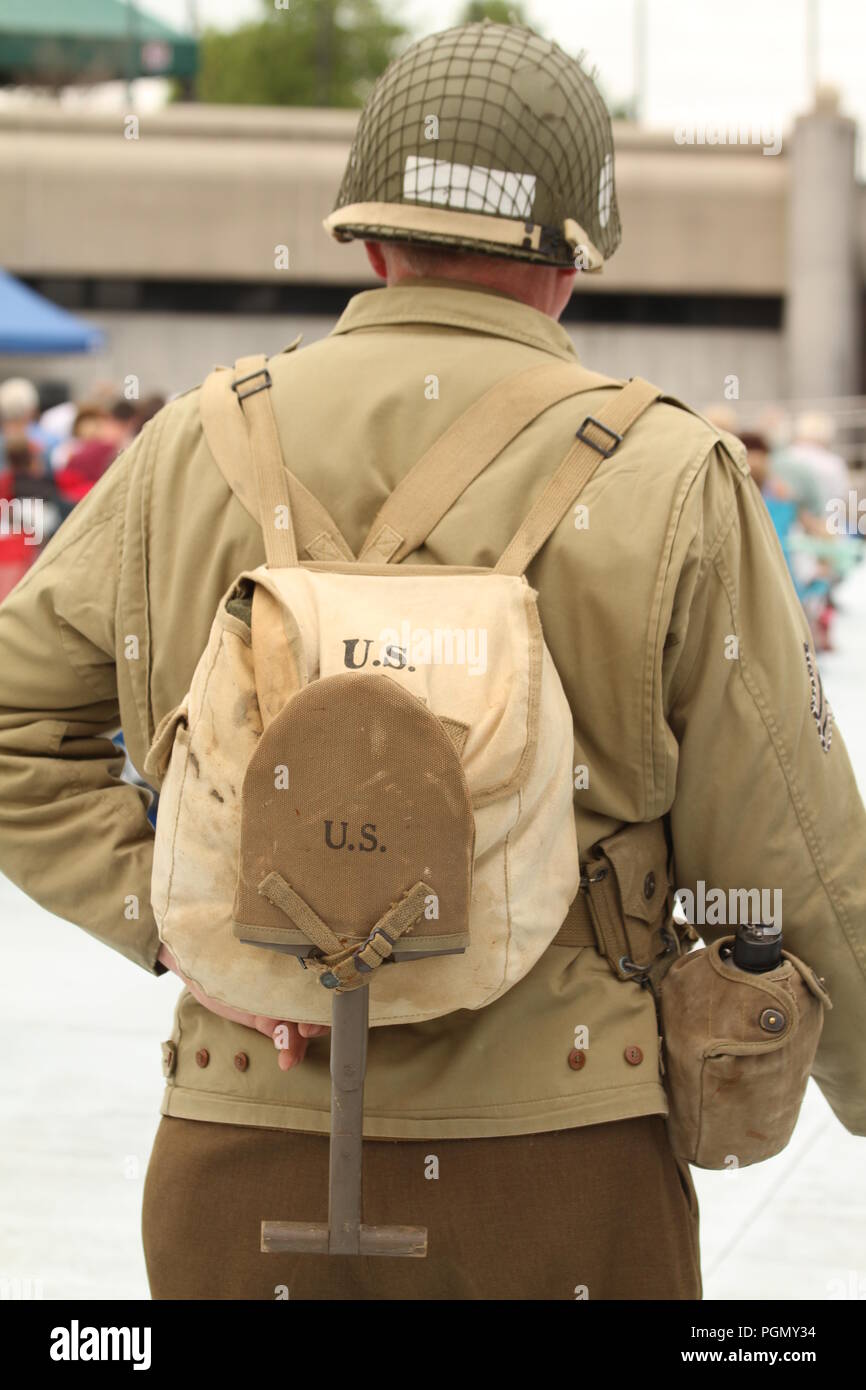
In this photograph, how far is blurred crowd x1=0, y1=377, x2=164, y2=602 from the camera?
7898 mm

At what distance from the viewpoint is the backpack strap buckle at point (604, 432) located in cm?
171

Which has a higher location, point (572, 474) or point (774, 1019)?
point (572, 474)

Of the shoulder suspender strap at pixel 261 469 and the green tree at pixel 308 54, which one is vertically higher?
the green tree at pixel 308 54

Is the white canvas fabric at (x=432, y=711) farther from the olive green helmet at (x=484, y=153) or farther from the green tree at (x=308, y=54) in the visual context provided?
the green tree at (x=308, y=54)

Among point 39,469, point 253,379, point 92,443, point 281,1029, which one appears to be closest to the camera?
point 281,1029

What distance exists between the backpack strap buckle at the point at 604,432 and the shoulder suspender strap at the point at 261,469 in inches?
11.1

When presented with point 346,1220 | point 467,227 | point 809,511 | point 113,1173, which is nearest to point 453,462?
point 467,227

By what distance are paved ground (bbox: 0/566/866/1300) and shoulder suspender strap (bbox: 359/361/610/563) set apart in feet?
7.77

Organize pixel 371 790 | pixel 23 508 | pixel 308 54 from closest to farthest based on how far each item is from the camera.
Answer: pixel 371 790 < pixel 23 508 < pixel 308 54

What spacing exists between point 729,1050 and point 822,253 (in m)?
30.8

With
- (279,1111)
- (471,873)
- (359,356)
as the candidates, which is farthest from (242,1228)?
(359,356)

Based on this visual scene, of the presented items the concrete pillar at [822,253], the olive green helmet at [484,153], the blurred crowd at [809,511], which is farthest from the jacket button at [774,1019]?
the concrete pillar at [822,253]

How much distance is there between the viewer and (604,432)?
1.71 meters

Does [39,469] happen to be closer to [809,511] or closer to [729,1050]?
[809,511]
